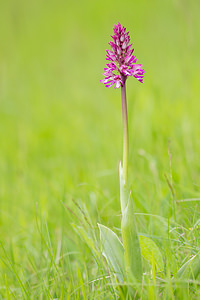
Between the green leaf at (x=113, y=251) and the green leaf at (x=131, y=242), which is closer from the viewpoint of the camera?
the green leaf at (x=131, y=242)

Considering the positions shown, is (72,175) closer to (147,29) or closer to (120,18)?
(147,29)

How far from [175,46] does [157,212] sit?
533cm

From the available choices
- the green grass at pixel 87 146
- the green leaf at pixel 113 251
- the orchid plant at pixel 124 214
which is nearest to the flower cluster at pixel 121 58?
the orchid plant at pixel 124 214

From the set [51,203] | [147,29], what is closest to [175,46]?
[147,29]

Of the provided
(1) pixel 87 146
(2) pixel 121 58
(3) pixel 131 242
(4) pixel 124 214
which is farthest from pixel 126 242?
(1) pixel 87 146

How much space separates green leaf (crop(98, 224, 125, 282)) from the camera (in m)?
1.63

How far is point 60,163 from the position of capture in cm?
483

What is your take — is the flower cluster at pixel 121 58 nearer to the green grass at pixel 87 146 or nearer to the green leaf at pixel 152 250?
the green grass at pixel 87 146

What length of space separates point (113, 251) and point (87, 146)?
3488 mm

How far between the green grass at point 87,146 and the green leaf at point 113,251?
6 centimetres

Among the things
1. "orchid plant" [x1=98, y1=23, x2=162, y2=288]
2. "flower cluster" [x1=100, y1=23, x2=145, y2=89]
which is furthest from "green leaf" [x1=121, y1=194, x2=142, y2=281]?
"flower cluster" [x1=100, y1=23, x2=145, y2=89]

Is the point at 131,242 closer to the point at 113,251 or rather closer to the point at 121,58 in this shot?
the point at 113,251

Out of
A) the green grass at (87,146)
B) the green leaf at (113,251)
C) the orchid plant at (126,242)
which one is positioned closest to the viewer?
the orchid plant at (126,242)

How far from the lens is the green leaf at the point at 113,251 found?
1.63m
